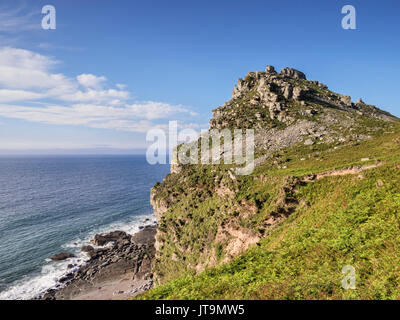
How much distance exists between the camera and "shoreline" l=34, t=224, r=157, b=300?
49969mm

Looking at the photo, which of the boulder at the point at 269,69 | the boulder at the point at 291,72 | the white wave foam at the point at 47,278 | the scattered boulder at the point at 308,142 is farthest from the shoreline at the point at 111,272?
the boulder at the point at 291,72

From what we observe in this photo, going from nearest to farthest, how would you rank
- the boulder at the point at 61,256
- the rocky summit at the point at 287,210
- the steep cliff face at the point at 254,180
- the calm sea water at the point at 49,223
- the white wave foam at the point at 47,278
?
the rocky summit at the point at 287,210 → the steep cliff face at the point at 254,180 → the white wave foam at the point at 47,278 → the calm sea water at the point at 49,223 → the boulder at the point at 61,256

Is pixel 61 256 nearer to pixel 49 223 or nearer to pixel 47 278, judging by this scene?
pixel 47 278

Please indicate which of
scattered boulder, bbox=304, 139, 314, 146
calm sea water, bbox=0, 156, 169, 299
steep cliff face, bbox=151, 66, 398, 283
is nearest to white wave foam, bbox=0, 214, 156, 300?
calm sea water, bbox=0, 156, 169, 299

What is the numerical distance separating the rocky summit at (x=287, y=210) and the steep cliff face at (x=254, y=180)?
22cm

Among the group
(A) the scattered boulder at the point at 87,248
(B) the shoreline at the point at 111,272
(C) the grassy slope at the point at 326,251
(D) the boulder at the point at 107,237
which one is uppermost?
(C) the grassy slope at the point at 326,251

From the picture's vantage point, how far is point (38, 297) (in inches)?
1863

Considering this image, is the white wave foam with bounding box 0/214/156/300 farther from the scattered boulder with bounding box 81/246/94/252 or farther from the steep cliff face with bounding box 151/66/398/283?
the steep cliff face with bounding box 151/66/398/283

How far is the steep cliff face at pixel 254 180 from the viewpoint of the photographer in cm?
3053

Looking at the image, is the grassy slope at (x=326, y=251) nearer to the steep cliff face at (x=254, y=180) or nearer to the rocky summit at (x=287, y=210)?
the rocky summit at (x=287, y=210)

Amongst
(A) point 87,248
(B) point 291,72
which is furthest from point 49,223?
(B) point 291,72

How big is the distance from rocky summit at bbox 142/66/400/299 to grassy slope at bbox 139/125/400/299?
9 cm

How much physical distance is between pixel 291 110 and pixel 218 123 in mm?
21400

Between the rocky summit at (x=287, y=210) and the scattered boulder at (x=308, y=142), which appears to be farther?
the scattered boulder at (x=308, y=142)
